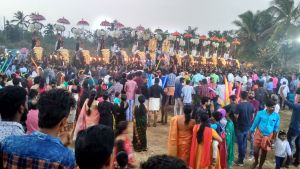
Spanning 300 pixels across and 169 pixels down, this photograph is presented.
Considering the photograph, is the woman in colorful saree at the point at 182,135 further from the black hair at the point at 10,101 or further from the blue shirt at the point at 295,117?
the black hair at the point at 10,101

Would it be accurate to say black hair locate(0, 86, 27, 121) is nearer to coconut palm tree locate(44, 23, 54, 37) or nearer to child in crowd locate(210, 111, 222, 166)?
child in crowd locate(210, 111, 222, 166)

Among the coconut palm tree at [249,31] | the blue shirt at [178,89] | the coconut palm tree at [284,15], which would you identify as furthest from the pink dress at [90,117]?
the coconut palm tree at [249,31]

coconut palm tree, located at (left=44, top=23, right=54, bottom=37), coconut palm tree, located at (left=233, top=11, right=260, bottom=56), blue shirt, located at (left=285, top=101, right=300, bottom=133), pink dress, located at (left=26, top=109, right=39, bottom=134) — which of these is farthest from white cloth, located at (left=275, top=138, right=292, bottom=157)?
coconut palm tree, located at (left=233, top=11, right=260, bottom=56)

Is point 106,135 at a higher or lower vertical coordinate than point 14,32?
lower

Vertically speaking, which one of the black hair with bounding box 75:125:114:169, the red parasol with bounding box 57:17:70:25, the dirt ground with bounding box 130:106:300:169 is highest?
the red parasol with bounding box 57:17:70:25

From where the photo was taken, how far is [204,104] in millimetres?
8391

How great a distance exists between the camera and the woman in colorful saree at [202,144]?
5.96m

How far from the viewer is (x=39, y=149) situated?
2.36 m

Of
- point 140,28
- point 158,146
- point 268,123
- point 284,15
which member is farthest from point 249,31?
point 268,123

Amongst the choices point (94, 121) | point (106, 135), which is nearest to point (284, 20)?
point (94, 121)

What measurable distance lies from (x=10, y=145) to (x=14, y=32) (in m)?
37.2

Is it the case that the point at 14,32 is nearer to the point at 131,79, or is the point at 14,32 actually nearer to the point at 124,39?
the point at 124,39

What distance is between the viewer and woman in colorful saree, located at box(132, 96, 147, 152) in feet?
29.3

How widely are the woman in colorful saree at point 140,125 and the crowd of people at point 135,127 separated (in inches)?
0.9
